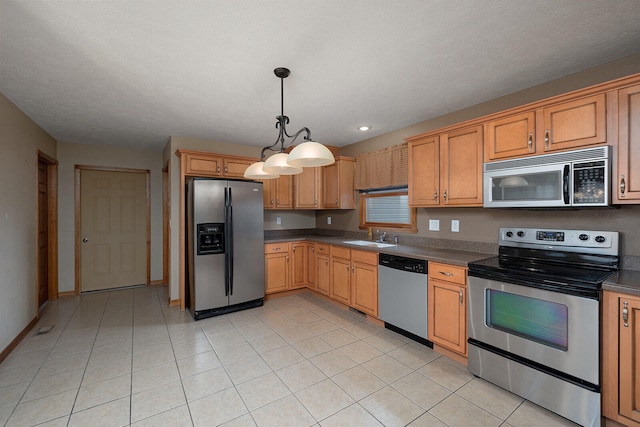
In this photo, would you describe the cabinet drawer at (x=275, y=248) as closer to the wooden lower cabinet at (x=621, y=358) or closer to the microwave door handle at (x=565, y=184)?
the microwave door handle at (x=565, y=184)

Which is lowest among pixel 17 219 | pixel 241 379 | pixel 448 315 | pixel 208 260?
pixel 241 379

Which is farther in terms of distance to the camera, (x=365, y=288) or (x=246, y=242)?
(x=246, y=242)

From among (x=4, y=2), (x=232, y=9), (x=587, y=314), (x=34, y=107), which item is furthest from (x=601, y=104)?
(x=34, y=107)

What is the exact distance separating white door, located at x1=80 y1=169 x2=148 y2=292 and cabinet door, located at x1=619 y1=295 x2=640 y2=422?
5.74m

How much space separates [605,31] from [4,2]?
3.38 meters

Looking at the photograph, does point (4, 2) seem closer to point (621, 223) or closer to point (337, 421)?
point (337, 421)

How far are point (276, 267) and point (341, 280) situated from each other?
1.06 meters

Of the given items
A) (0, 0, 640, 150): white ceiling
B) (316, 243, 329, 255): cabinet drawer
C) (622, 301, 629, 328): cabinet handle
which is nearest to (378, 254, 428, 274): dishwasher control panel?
(316, 243, 329, 255): cabinet drawer

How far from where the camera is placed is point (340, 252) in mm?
3758

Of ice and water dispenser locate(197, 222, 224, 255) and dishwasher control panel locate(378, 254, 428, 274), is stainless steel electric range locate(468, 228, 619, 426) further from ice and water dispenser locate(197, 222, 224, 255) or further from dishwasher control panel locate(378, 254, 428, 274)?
ice and water dispenser locate(197, 222, 224, 255)

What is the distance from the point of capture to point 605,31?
1.76 metres

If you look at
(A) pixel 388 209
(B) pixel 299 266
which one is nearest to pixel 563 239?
(A) pixel 388 209

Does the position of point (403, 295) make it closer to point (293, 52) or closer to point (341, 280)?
point (341, 280)

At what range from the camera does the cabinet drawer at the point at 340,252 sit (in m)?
3.63
